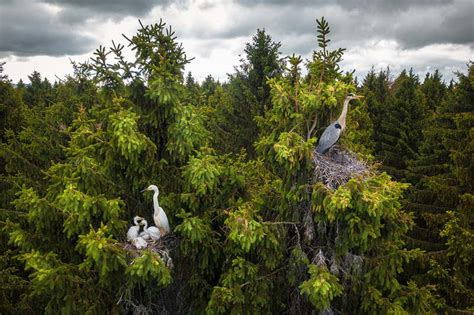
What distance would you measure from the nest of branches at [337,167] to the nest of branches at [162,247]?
3.04 m

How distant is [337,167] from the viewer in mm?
6781

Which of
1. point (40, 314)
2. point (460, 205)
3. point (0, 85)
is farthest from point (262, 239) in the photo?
point (0, 85)

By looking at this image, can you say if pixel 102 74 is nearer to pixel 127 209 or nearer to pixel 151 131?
pixel 151 131

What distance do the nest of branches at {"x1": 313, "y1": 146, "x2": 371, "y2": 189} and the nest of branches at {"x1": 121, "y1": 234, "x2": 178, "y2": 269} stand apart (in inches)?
120

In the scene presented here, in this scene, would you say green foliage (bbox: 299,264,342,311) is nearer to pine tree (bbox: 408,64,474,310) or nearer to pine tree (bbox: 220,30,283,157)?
pine tree (bbox: 408,64,474,310)

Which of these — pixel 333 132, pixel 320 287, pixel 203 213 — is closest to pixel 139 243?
pixel 203 213

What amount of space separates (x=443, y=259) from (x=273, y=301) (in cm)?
778

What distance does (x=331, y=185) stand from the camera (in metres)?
6.51

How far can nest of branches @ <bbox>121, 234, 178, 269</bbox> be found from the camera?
6605 mm

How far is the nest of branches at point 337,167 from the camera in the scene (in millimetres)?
6543

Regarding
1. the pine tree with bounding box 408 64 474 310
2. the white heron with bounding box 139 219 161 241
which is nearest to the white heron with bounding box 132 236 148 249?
the white heron with bounding box 139 219 161 241

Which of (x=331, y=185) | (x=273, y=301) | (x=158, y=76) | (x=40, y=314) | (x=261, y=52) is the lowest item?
(x=40, y=314)

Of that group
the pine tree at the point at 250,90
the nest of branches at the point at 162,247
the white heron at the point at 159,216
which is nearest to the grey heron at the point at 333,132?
the white heron at the point at 159,216

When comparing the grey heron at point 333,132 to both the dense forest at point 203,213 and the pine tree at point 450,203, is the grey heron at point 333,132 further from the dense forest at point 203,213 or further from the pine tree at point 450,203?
the pine tree at point 450,203
